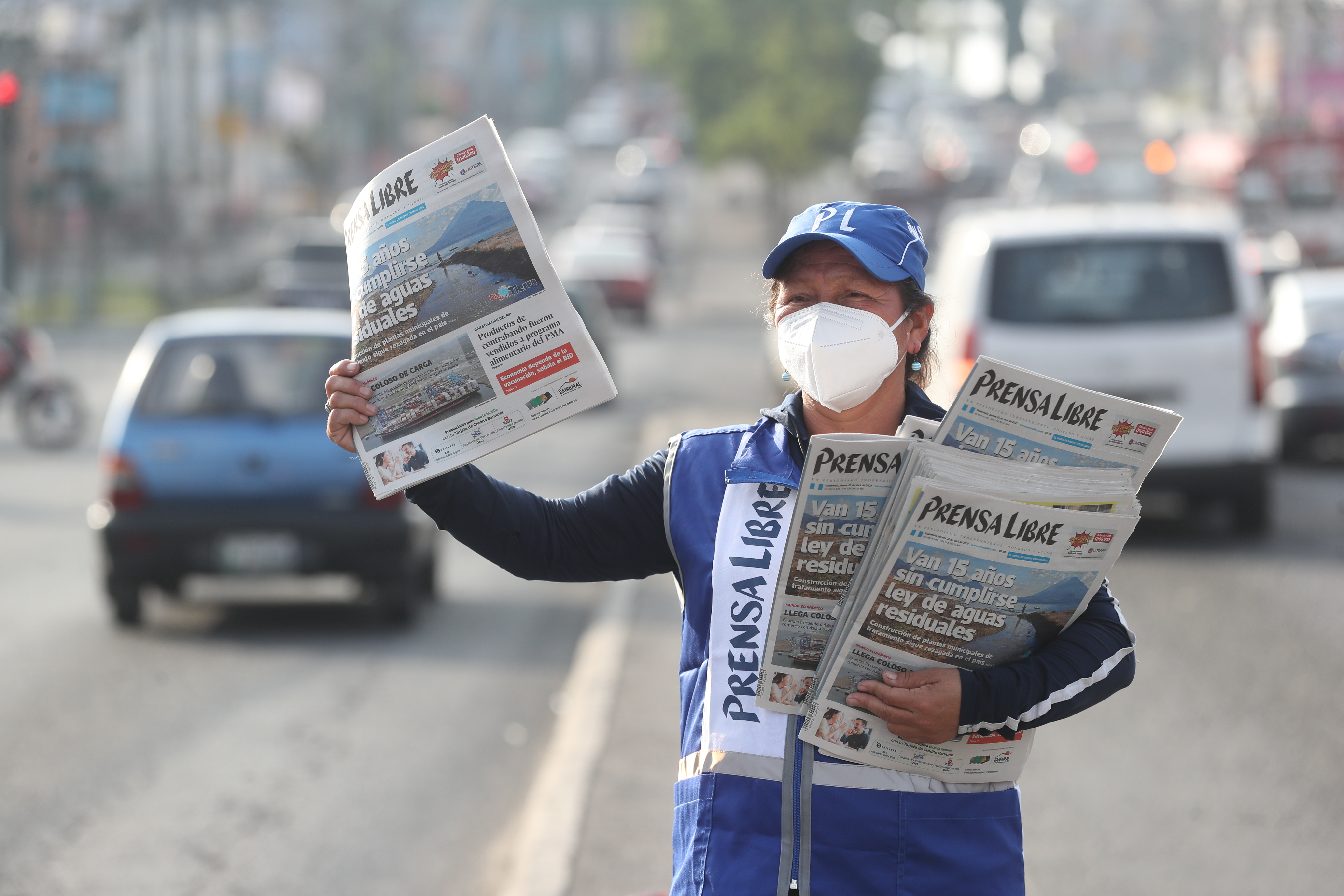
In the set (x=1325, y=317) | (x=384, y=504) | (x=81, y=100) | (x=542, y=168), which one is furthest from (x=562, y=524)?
(x=542, y=168)

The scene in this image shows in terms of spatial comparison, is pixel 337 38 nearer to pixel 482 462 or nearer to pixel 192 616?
pixel 482 462

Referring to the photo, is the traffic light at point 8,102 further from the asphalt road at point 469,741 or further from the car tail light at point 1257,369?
the car tail light at point 1257,369

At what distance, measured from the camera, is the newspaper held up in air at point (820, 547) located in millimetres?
2566

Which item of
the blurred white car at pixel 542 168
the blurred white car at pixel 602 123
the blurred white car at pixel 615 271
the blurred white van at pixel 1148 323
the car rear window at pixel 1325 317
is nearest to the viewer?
the blurred white van at pixel 1148 323

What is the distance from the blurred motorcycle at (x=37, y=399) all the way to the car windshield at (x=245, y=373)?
31.0 ft

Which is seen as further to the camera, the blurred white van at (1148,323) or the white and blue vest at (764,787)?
the blurred white van at (1148,323)

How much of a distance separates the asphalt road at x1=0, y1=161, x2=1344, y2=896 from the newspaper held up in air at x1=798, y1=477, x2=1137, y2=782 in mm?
868

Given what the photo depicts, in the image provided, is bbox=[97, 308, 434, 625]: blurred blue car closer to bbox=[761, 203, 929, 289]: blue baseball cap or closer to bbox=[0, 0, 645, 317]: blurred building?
bbox=[0, 0, 645, 317]: blurred building

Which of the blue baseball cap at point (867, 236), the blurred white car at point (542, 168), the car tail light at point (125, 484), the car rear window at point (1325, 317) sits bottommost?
the blurred white car at point (542, 168)

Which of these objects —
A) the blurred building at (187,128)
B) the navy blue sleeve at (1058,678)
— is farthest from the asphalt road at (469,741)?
the blurred building at (187,128)

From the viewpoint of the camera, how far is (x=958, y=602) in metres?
2.64

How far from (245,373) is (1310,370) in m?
10.3

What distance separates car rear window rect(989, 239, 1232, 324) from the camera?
11.8m

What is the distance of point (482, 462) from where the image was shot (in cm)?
1739
